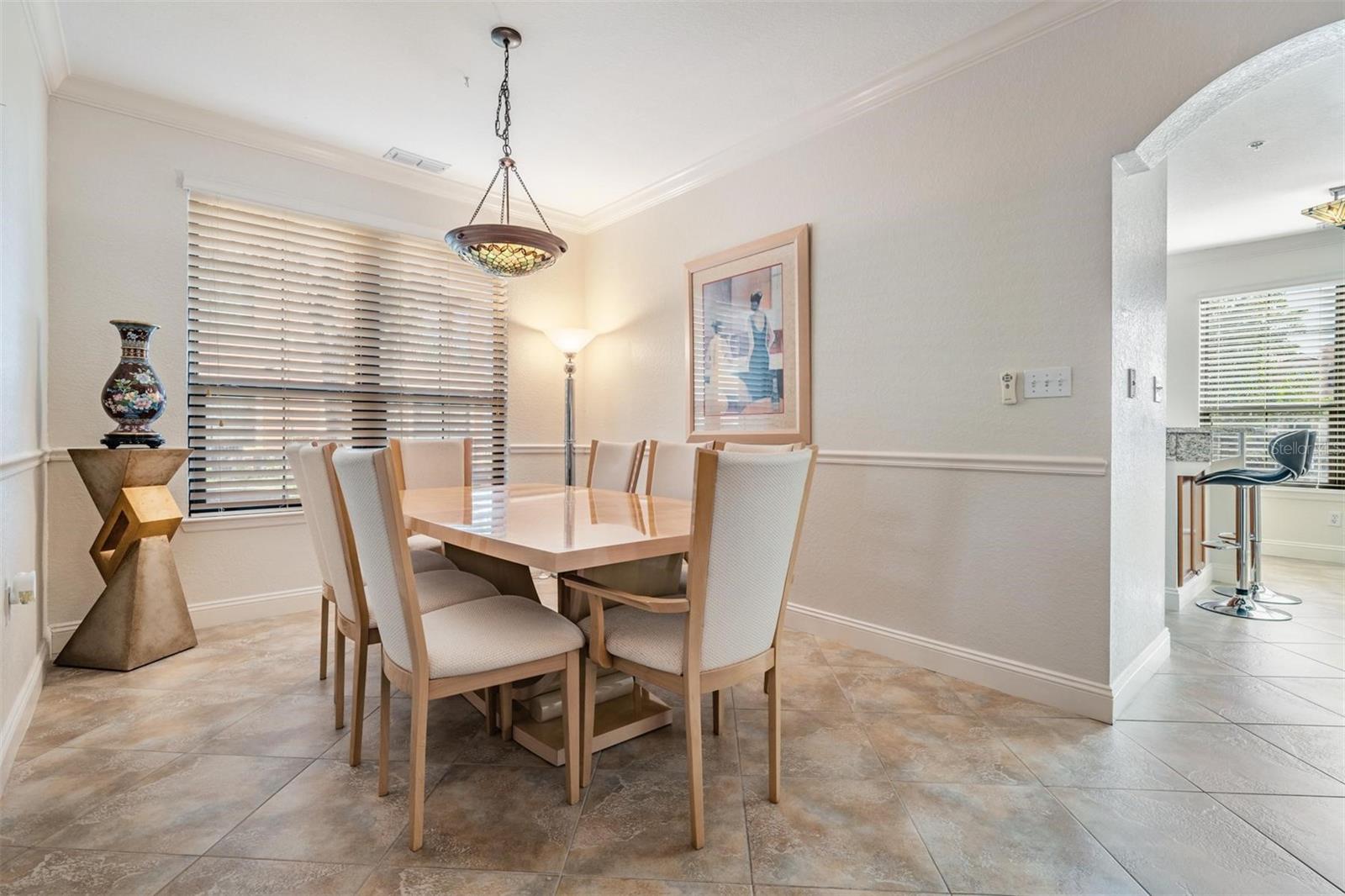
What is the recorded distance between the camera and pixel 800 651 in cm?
280

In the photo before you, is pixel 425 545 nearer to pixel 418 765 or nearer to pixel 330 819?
pixel 330 819

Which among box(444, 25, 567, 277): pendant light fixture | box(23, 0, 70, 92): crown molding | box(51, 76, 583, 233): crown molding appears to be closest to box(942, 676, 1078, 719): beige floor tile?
box(444, 25, 567, 277): pendant light fixture

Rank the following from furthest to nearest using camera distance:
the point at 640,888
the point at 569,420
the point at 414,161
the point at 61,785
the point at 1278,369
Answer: the point at 1278,369
the point at 569,420
the point at 414,161
the point at 61,785
the point at 640,888

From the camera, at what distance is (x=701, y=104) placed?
9.56ft

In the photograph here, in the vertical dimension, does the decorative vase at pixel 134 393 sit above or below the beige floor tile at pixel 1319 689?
above

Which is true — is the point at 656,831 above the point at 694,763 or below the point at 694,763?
below

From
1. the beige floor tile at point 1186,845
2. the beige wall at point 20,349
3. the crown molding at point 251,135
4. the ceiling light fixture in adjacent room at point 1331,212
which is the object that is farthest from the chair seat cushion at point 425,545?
the ceiling light fixture in adjacent room at point 1331,212

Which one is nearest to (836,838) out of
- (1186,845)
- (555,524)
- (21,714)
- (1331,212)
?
(1186,845)

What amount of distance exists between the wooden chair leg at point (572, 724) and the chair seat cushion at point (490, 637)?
51 mm

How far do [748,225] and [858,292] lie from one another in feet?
2.74

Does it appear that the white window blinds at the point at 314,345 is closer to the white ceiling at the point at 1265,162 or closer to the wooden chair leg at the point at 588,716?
the wooden chair leg at the point at 588,716

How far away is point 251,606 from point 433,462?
1.23m

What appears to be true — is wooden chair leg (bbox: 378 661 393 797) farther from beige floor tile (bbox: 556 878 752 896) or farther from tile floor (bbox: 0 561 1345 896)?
beige floor tile (bbox: 556 878 752 896)

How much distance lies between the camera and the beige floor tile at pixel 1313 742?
181 centimetres
